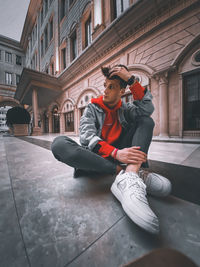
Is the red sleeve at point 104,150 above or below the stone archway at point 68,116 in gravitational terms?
below

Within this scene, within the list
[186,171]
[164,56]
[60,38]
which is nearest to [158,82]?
[164,56]

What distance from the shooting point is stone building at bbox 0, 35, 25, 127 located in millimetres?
16078

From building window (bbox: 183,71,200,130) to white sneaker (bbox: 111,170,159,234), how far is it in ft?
13.8

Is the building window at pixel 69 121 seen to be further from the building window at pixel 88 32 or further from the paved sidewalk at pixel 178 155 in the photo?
the paved sidewalk at pixel 178 155

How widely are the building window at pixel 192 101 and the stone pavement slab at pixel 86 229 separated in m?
4.03

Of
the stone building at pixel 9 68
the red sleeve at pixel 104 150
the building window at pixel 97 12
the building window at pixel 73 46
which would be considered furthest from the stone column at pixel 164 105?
the stone building at pixel 9 68

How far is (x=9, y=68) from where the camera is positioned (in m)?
18.2

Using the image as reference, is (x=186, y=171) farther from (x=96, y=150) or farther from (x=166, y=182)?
(x=96, y=150)

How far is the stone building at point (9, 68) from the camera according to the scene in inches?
633

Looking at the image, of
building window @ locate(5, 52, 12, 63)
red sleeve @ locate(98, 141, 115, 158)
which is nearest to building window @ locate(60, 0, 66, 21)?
red sleeve @ locate(98, 141, 115, 158)

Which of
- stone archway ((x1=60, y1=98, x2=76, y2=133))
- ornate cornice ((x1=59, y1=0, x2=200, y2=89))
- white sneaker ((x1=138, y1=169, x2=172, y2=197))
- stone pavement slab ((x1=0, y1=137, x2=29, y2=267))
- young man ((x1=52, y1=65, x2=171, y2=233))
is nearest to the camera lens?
stone pavement slab ((x1=0, y1=137, x2=29, y2=267))

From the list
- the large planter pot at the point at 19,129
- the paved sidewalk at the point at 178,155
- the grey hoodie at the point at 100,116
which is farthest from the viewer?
the large planter pot at the point at 19,129

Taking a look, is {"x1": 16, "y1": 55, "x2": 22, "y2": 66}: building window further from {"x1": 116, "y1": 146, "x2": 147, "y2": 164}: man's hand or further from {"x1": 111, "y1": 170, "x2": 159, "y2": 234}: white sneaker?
{"x1": 111, "y1": 170, "x2": 159, "y2": 234}: white sneaker

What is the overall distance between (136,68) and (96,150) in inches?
195
